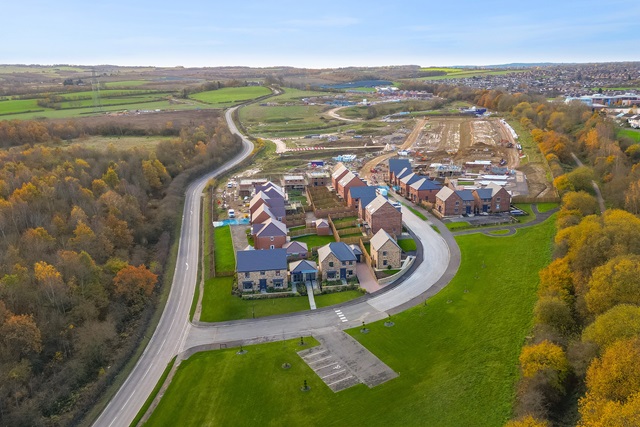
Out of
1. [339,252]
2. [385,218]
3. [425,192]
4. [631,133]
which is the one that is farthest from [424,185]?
[631,133]

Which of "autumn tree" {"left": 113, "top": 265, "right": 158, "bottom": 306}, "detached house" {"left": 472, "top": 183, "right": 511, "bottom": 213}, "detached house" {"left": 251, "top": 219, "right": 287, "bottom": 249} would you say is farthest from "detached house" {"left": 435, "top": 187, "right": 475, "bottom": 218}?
"autumn tree" {"left": 113, "top": 265, "right": 158, "bottom": 306}

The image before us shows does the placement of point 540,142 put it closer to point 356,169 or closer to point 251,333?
point 356,169

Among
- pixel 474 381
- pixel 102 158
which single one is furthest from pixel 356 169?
pixel 474 381

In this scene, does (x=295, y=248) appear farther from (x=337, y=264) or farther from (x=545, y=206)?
(x=545, y=206)

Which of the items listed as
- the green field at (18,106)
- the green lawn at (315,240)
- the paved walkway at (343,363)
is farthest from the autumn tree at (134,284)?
the green field at (18,106)

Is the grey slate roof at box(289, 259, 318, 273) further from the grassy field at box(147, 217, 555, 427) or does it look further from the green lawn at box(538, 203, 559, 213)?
the green lawn at box(538, 203, 559, 213)

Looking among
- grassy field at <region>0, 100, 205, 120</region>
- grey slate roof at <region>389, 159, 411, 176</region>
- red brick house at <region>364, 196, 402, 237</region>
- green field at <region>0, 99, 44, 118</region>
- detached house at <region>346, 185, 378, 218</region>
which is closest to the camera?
red brick house at <region>364, 196, 402, 237</region>
